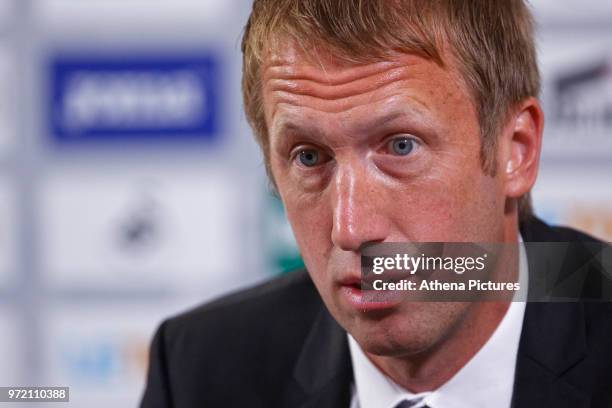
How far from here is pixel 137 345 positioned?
2.20 m

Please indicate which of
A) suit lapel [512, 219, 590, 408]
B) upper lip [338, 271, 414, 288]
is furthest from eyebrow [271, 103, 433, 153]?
suit lapel [512, 219, 590, 408]

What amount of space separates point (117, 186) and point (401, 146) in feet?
4.48

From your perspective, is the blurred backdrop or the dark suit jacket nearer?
the dark suit jacket

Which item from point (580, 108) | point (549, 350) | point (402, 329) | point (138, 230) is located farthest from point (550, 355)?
point (138, 230)

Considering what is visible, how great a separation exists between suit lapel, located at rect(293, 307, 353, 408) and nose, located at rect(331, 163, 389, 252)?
1.03 feet

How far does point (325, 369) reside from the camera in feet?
3.89

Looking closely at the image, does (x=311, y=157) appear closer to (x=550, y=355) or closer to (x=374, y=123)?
(x=374, y=123)

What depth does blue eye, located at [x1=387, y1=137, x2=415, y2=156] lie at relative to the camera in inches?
37.1

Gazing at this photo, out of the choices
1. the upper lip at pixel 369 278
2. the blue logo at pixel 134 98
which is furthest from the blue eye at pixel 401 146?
the blue logo at pixel 134 98

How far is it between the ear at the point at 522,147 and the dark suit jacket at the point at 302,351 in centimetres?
13

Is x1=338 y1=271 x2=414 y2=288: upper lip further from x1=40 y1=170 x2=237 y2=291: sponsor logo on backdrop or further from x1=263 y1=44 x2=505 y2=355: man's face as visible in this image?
x1=40 y1=170 x2=237 y2=291: sponsor logo on backdrop

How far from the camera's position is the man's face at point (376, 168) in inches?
36.6

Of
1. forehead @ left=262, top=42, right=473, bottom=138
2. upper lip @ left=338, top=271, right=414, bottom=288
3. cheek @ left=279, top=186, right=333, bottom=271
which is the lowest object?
upper lip @ left=338, top=271, right=414, bottom=288

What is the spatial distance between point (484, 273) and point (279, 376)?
344 millimetres
